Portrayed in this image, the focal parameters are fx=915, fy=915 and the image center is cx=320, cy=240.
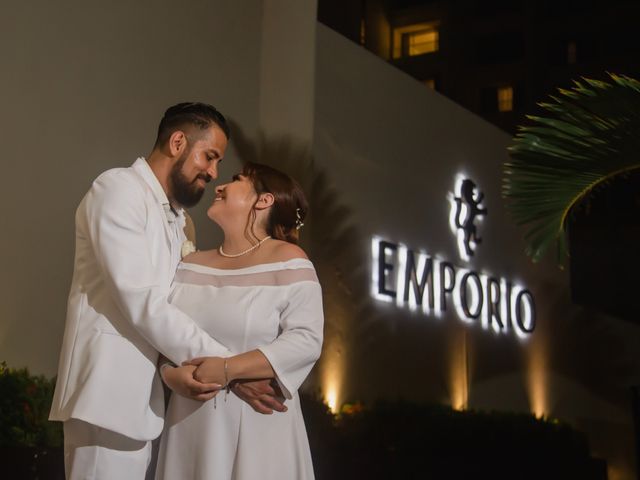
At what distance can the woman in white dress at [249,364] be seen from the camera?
106 inches

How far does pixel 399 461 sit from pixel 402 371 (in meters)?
1.48

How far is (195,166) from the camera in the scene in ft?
9.56

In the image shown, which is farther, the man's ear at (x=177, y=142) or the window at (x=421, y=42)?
the window at (x=421, y=42)

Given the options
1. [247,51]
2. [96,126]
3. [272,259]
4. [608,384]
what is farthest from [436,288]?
[272,259]

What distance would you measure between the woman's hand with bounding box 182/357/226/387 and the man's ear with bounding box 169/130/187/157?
0.70m

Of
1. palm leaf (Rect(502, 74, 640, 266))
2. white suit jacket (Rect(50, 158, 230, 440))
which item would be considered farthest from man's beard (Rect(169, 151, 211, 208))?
palm leaf (Rect(502, 74, 640, 266))

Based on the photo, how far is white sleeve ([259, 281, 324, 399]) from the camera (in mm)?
2676

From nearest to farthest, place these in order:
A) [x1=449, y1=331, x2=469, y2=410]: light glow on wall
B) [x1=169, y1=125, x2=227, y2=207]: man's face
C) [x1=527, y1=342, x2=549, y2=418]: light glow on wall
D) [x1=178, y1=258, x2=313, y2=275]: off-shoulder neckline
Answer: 1. [x1=178, y1=258, x2=313, y2=275]: off-shoulder neckline
2. [x1=169, y1=125, x2=227, y2=207]: man's face
3. [x1=449, y1=331, x2=469, y2=410]: light glow on wall
4. [x1=527, y1=342, x2=549, y2=418]: light glow on wall

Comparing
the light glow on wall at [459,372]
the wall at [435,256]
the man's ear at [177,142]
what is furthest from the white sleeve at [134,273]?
the light glow on wall at [459,372]

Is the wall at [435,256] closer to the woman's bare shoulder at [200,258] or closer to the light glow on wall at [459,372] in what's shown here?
the light glow on wall at [459,372]

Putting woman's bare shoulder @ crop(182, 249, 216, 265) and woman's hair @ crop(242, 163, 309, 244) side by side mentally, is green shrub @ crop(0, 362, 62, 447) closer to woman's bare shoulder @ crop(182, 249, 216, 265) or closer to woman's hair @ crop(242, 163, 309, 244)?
woman's bare shoulder @ crop(182, 249, 216, 265)

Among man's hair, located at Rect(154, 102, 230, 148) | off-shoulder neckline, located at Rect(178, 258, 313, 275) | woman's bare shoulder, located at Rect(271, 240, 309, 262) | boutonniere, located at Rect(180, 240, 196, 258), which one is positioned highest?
man's hair, located at Rect(154, 102, 230, 148)

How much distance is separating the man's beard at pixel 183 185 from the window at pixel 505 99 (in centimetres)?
2621

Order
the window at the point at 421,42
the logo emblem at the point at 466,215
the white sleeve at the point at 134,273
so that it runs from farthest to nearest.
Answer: the window at the point at 421,42
the logo emblem at the point at 466,215
the white sleeve at the point at 134,273
